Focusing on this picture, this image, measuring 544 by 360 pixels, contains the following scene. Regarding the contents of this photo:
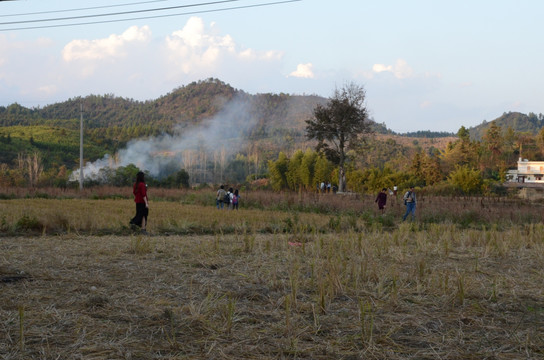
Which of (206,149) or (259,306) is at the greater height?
(206,149)

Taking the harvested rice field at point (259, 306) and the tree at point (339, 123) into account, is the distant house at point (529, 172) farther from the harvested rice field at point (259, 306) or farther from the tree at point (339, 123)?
the harvested rice field at point (259, 306)

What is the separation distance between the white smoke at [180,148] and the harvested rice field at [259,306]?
35014 mm

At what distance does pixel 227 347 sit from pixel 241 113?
16596 centimetres

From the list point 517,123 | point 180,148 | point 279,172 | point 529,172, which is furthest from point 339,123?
point 517,123

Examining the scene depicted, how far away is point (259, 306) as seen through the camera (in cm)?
457

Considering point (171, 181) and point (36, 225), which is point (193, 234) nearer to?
point (36, 225)

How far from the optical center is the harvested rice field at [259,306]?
353cm

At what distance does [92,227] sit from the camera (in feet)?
36.7

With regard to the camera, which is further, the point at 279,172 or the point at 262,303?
the point at 279,172

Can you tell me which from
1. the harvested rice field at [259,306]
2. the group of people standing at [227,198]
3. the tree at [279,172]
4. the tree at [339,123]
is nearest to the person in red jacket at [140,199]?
the harvested rice field at [259,306]

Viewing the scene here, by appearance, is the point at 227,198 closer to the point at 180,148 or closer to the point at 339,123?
the point at 339,123

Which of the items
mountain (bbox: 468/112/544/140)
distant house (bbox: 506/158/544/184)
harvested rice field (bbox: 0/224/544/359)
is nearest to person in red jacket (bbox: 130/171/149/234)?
harvested rice field (bbox: 0/224/544/359)

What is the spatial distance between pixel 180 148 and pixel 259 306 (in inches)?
3294

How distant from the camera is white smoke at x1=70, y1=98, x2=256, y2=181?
56.1 meters
